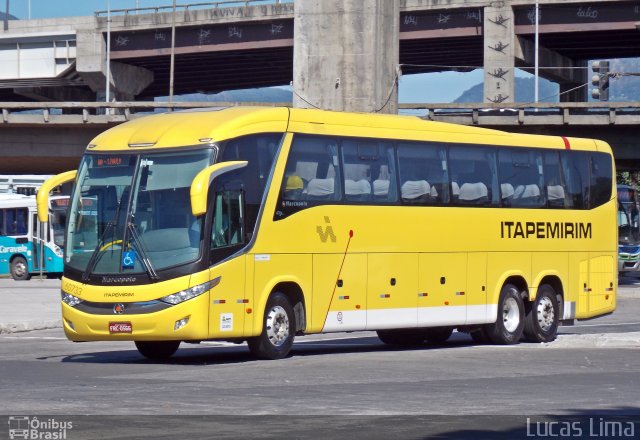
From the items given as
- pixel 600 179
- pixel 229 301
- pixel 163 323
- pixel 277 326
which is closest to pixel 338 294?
pixel 277 326

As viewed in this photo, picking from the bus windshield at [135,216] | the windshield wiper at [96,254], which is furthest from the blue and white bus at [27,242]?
the windshield wiper at [96,254]

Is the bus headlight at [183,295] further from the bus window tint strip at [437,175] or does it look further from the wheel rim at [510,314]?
the wheel rim at [510,314]

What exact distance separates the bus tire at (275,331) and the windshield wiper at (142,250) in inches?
71.0

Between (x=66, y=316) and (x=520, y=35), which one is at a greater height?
(x=520, y=35)

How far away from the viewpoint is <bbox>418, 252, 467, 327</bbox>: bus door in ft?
71.8

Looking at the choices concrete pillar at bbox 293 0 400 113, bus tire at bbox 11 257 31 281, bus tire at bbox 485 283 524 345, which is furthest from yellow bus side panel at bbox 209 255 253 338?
bus tire at bbox 11 257 31 281

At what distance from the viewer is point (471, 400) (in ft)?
43.4

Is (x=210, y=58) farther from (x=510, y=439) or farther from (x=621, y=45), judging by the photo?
(x=510, y=439)

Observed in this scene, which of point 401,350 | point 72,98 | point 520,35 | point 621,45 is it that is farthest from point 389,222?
point 72,98

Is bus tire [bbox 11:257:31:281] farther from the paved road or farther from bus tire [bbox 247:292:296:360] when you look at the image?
bus tire [bbox 247:292:296:360]

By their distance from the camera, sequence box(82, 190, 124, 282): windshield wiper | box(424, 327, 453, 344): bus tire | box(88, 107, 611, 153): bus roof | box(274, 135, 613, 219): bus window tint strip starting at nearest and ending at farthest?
box(82, 190, 124, 282): windshield wiper < box(88, 107, 611, 153): bus roof < box(274, 135, 613, 219): bus window tint strip < box(424, 327, 453, 344): bus tire

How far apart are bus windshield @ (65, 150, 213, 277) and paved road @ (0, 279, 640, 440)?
4.69ft

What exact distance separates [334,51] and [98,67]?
43.6 m

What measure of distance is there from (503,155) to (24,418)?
13719mm
